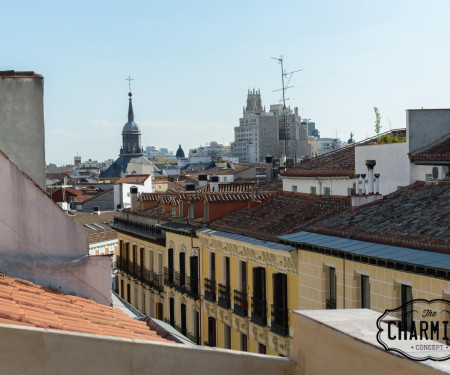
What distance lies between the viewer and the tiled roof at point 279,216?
25.1 metres

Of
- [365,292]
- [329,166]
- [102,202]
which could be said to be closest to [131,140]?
[102,202]

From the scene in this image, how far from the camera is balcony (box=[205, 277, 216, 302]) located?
98.5ft

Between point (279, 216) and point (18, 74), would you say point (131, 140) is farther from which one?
point (18, 74)

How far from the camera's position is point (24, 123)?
10820mm

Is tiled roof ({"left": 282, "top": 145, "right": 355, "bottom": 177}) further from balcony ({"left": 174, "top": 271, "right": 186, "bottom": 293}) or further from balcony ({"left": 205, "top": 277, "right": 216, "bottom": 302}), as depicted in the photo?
balcony ({"left": 174, "top": 271, "right": 186, "bottom": 293})

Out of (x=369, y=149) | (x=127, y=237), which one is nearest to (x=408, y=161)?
(x=369, y=149)

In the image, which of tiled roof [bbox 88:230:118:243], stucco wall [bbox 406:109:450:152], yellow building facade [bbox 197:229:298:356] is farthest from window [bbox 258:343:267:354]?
tiled roof [bbox 88:230:118:243]

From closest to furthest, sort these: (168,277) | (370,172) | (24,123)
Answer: (24,123) < (370,172) < (168,277)

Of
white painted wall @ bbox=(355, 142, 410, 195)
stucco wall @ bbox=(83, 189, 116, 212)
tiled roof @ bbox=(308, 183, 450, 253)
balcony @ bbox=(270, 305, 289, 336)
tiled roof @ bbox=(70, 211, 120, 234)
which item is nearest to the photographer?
tiled roof @ bbox=(308, 183, 450, 253)

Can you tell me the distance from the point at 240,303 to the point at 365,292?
889cm

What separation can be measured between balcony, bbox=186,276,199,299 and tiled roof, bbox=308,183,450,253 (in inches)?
412

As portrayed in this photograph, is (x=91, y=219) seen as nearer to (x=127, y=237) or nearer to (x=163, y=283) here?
(x=127, y=237)

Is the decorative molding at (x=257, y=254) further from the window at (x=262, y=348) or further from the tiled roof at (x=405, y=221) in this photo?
the window at (x=262, y=348)

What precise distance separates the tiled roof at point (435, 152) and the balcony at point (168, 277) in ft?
50.6
